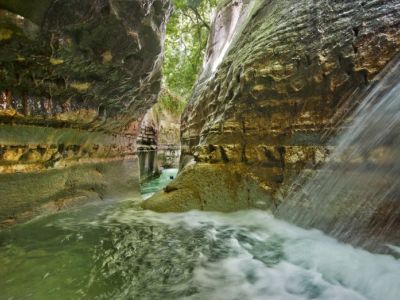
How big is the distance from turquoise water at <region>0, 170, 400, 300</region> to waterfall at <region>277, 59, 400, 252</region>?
0.21 meters

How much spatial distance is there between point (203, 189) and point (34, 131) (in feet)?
8.33

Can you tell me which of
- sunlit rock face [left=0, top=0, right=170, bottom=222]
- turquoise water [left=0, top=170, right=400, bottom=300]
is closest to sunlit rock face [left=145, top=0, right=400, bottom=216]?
turquoise water [left=0, top=170, right=400, bottom=300]

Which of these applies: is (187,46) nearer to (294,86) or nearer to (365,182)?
(294,86)

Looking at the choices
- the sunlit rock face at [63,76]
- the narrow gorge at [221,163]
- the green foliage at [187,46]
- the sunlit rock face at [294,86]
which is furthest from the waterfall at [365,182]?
the green foliage at [187,46]

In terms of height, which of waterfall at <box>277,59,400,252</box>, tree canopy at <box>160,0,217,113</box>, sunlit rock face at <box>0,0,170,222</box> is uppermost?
tree canopy at <box>160,0,217,113</box>

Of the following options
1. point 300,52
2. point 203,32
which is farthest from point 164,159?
point 300,52

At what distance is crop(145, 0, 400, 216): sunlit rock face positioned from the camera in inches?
140

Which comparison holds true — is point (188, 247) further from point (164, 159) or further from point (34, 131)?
point (164, 159)

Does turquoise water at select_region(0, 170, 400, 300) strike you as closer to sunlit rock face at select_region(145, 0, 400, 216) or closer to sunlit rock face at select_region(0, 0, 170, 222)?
sunlit rock face at select_region(145, 0, 400, 216)

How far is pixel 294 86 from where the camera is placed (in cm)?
408

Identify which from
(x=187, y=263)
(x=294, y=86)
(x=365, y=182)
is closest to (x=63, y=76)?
(x=187, y=263)

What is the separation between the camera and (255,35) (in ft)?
17.4

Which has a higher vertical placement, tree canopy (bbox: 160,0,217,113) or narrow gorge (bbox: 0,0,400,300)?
tree canopy (bbox: 160,0,217,113)

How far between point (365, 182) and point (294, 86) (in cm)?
164
